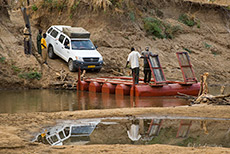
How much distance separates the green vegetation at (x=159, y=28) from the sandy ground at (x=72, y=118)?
1804 centimetres

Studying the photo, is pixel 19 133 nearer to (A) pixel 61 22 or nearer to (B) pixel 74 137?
(B) pixel 74 137


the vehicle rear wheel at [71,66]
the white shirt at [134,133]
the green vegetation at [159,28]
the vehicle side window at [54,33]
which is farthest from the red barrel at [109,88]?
the green vegetation at [159,28]

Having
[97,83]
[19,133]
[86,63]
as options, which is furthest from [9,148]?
[86,63]

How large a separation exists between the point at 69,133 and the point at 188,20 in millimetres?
26172

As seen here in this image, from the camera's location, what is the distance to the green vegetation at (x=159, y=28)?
106ft

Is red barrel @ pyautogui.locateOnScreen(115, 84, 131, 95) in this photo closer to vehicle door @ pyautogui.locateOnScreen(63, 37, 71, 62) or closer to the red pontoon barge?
the red pontoon barge

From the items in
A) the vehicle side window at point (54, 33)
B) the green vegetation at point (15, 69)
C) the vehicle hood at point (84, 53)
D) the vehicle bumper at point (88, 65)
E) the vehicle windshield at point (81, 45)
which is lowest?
the green vegetation at point (15, 69)

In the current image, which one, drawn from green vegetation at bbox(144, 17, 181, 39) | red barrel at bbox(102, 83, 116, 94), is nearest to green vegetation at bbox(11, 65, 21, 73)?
red barrel at bbox(102, 83, 116, 94)

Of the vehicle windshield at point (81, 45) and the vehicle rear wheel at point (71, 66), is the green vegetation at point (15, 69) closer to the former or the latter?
the vehicle rear wheel at point (71, 66)

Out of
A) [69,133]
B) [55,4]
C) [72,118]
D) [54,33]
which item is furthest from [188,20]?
[69,133]

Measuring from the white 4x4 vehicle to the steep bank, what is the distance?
3.13ft

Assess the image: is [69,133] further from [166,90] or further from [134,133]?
[166,90]

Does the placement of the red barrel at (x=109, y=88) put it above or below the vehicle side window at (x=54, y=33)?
below

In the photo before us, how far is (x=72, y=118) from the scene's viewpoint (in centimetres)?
1318
